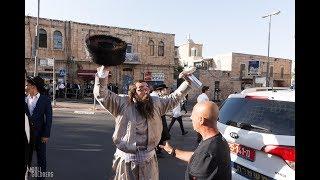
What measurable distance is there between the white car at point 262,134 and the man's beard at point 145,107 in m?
1.15

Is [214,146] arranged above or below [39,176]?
above

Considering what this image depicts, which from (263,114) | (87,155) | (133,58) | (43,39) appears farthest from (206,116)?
(133,58)

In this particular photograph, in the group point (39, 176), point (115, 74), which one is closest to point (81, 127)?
point (39, 176)

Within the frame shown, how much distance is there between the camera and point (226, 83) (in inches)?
1822

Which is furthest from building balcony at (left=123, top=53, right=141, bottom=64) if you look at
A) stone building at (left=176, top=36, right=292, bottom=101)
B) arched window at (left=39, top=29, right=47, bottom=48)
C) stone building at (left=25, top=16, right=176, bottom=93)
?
arched window at (left=39, top=29, right=47, bottom=48)

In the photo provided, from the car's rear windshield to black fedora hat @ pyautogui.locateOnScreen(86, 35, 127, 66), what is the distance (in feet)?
6.02

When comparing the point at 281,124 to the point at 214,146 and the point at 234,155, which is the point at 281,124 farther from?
the point at 214,146

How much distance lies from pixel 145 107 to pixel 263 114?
142cm

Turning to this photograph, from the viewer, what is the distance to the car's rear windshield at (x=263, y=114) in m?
3.77

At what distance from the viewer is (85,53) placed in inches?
1348

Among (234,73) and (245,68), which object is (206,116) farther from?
(245,68)

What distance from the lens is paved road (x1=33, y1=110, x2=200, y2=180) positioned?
6.61 metres
